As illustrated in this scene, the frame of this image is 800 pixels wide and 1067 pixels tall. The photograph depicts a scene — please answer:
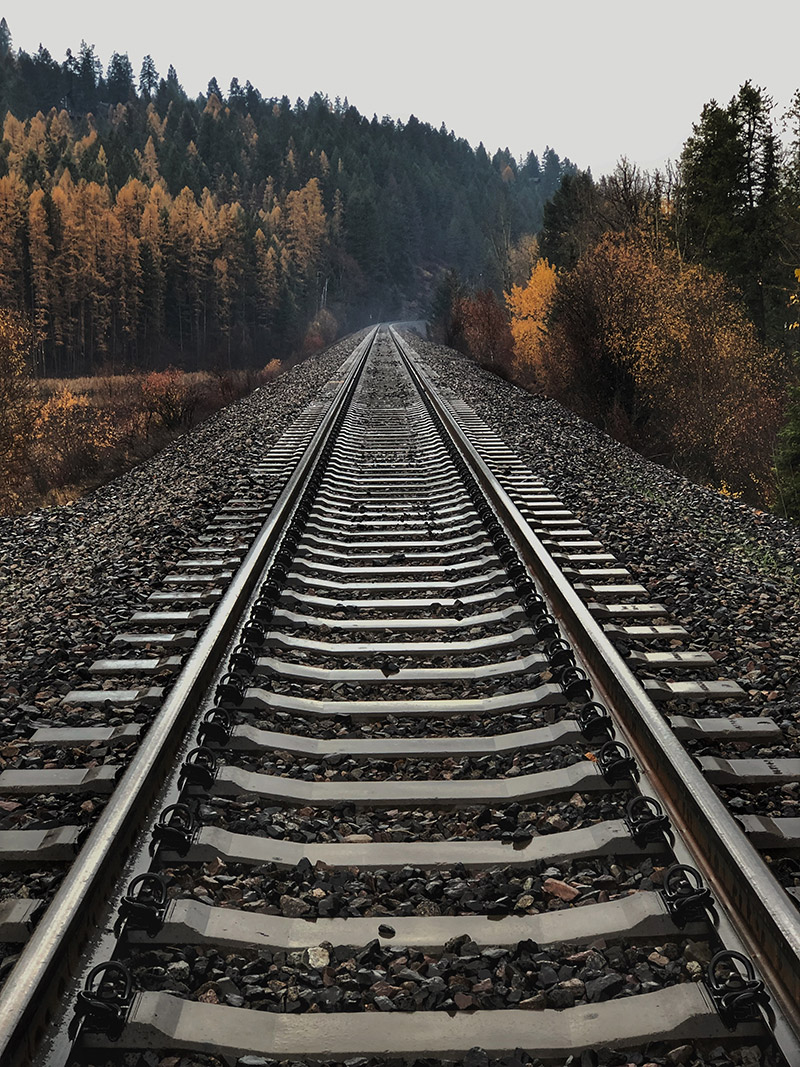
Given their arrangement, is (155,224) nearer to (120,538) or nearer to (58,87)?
(120,538)

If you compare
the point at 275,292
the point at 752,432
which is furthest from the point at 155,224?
the point at 752,432

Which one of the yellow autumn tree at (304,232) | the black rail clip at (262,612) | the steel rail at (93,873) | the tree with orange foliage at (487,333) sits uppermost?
the yellow autumn tree at (304,232)

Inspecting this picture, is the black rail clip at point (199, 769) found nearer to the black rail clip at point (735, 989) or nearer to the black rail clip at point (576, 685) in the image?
the black rail clip at point (576, 685)

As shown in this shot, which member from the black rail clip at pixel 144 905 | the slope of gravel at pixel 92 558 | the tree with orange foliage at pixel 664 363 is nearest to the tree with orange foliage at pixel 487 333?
the tree with orange foliage at pixel 664 363

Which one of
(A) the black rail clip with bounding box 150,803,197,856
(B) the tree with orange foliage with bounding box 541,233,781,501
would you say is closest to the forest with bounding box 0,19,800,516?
(B) the tree with orange foliage with bounding box 541,233,781,501

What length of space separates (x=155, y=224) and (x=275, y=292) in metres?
11.6

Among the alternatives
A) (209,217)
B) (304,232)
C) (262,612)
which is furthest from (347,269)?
(262,612)

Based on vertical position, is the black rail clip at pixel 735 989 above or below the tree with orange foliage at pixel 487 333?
below

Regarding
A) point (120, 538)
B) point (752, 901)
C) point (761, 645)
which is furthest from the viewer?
point (120, 538)

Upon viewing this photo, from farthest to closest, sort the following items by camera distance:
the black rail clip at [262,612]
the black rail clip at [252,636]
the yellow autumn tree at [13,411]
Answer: the yellow autumn tree at [13,411] < the black rail clip at [262,612] < the black rail clip at [252,636]

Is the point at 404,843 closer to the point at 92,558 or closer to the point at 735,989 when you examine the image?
the point at 735,989

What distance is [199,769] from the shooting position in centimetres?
305

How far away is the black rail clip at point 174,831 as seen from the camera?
2.68m

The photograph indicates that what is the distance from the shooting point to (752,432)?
2158cm
